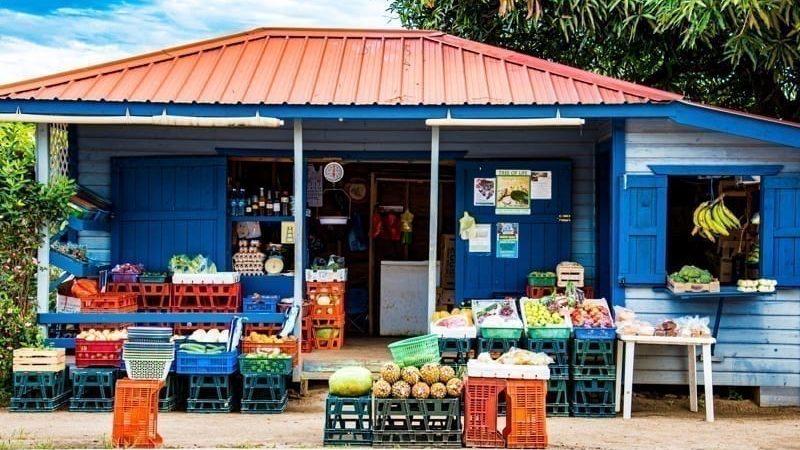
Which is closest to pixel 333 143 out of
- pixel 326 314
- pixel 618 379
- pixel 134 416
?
pixel 326 314

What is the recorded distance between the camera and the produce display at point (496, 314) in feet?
29.6

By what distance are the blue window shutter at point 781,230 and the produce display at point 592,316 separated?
1834mm

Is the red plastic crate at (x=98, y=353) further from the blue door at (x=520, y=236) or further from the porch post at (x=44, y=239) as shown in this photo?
the blue door at (x=520, y=236)

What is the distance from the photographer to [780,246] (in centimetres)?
942

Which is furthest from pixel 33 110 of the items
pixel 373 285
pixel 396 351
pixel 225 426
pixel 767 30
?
pixel 767 30

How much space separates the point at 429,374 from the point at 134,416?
251 cm

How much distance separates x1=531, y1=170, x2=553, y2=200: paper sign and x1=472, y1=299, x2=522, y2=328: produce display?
1.86 meters

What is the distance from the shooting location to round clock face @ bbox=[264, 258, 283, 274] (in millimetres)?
11094

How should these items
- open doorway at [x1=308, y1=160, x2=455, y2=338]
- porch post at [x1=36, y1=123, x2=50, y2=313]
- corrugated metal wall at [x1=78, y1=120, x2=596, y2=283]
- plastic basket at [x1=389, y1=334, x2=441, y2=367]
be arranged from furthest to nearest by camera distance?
1. open doorway at [x1=308, y1=160, x2=455, y2=338]
2. corrugated metal wall at [x1=78, y1=120, x2=596, y2=283]
3. porch post at [x1=36, y1=123, x2=50, y2=313]
4. plastic basket at [x1=389, y1=334, x2=441, y2=367]

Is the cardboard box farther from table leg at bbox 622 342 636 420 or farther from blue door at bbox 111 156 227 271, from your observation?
table leg at bbox 622 342 636 420

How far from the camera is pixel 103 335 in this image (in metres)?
9.29

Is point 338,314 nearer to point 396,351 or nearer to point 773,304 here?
point 396,351

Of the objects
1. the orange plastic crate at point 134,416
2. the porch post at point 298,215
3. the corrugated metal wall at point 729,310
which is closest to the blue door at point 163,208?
the porch post at point 298,215

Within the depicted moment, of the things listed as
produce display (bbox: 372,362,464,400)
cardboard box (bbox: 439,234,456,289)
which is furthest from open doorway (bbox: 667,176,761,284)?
produce display (bbox: 372,362,464,400)
